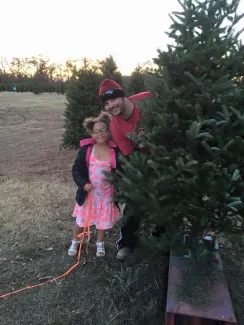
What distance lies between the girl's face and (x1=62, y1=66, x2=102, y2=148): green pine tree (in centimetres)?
502

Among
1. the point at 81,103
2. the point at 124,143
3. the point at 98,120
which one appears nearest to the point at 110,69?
the point at 81,103

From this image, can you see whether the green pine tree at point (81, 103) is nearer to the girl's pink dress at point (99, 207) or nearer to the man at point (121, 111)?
the girl's pink dress at point (99, 207)

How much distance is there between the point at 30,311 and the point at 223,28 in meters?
2.98

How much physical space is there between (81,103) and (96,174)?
A: 17.8 ft

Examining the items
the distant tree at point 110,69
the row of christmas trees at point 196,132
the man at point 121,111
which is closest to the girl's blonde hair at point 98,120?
the man at point 121,111

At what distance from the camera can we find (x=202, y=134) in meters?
2.22

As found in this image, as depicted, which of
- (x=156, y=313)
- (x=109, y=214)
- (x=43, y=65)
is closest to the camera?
(x=156, y=313)

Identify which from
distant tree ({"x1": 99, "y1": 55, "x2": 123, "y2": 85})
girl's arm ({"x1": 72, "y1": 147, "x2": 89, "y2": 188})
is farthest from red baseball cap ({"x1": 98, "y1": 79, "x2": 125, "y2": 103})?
distant tree ({"x1": 99, "y1": 55, "x2": 123, "y2": 85})

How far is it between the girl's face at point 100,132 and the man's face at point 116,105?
25 cm

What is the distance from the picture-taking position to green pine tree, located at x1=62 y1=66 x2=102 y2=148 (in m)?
8.52

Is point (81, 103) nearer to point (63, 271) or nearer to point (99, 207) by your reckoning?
point (99, 207)

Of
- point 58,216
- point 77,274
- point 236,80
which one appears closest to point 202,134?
point 236,80

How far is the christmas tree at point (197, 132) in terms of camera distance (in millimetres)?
2307

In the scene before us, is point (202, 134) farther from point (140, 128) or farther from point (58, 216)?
point (58, 216)
